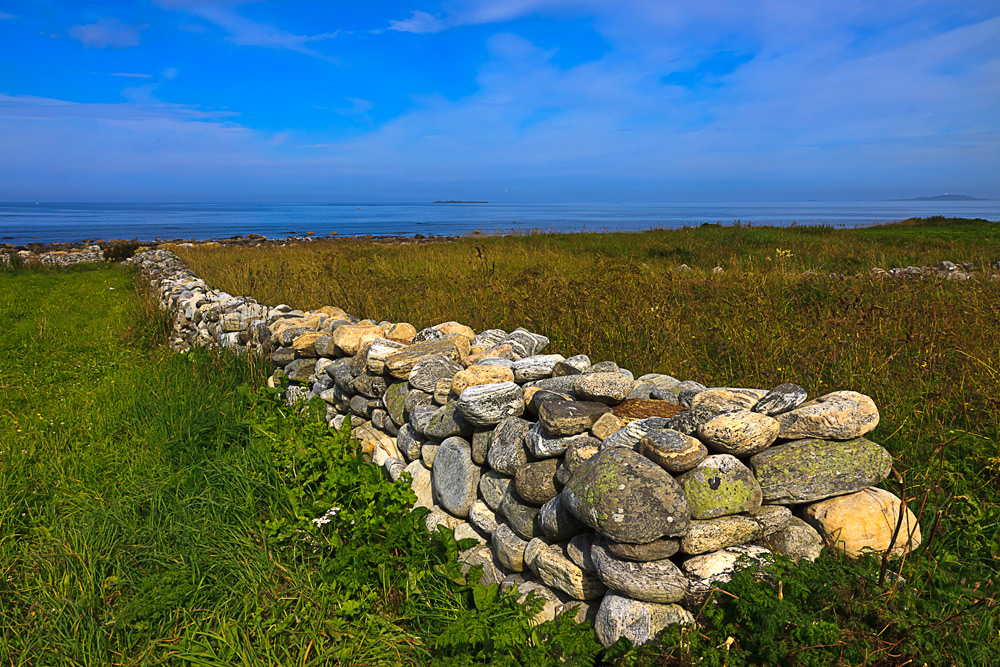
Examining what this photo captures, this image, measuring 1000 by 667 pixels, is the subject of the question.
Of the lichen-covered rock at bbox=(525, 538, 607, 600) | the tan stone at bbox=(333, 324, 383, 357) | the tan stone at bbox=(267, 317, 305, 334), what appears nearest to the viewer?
the lichen-covered rock at bbox=(525, 538, 607, 600)

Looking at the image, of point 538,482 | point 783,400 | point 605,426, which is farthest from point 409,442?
point 783,400

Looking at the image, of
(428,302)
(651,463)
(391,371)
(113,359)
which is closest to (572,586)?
(651,463)

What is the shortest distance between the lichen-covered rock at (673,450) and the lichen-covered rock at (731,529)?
0.24 meters

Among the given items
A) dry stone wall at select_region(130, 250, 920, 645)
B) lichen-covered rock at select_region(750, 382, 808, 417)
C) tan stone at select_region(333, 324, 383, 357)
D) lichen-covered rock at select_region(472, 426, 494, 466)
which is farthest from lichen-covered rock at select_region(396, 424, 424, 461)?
lichen-covered rock at select_region(750, 382, 808, 417)

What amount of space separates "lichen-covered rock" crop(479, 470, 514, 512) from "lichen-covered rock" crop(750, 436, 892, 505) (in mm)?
1320

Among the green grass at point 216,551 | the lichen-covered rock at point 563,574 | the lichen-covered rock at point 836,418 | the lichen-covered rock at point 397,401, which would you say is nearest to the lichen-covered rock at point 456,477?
the green grass at point 216,551

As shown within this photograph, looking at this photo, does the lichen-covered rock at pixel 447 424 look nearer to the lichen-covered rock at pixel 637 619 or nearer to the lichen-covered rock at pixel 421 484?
the lichen-covered rock at pixel 421 484

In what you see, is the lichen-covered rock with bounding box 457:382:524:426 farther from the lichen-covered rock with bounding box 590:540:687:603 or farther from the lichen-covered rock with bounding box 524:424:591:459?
the lichen-covered rock with bounding box 590:540:687:603

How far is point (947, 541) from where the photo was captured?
2305 mm

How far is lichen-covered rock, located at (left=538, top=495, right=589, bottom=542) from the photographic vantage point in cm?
256

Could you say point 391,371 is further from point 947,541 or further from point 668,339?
point 947,541

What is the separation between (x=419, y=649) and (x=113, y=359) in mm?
6425

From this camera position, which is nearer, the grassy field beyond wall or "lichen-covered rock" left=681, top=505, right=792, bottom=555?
"lichen-covered rock" left=681, top=505, right=792, bottom=555

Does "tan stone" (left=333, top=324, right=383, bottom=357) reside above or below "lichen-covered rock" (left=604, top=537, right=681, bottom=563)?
above
